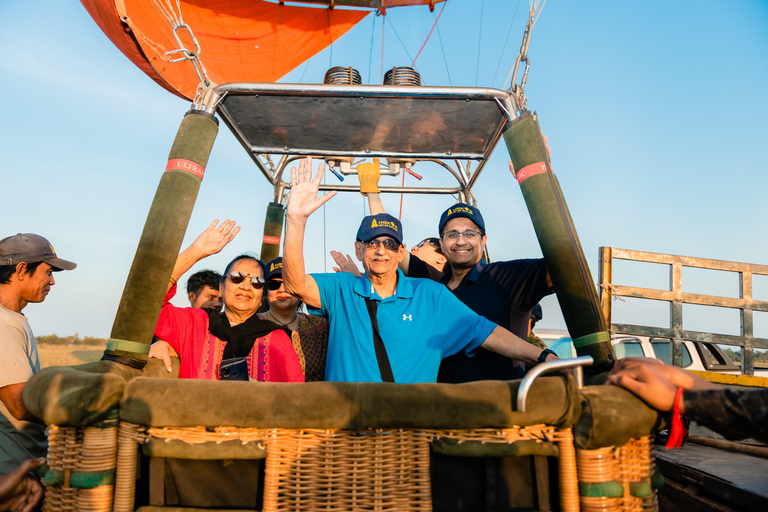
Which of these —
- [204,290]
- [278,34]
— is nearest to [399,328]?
[204,290]

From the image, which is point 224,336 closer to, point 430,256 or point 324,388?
point 324,388

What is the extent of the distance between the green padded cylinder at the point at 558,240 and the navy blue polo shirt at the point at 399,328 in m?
0.35

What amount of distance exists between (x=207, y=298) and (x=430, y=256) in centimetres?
182

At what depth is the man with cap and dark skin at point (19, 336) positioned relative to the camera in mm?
1990

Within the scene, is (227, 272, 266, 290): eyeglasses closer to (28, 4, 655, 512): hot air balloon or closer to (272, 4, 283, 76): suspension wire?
(28, 4, 655, 512): hot air balloon

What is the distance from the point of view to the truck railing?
539 centimetres

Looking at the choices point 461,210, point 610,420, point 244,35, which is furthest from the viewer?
point 244,35

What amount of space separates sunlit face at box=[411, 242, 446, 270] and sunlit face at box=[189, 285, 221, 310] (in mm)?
1655

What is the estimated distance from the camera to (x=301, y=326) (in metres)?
3.03

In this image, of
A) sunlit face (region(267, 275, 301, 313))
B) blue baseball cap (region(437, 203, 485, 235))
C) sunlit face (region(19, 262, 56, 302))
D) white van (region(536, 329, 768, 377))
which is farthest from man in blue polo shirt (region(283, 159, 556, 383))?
white van (region(536, 329, 768, 377))

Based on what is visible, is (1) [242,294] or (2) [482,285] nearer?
(1) [242,294]

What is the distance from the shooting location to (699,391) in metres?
1.17

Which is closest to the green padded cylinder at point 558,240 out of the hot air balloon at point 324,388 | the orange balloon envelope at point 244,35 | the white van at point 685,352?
the hot air balloon at point 324,388

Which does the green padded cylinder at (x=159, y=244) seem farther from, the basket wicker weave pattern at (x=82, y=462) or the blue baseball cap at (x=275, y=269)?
the blue baseball cap at (x=275, y=269)
